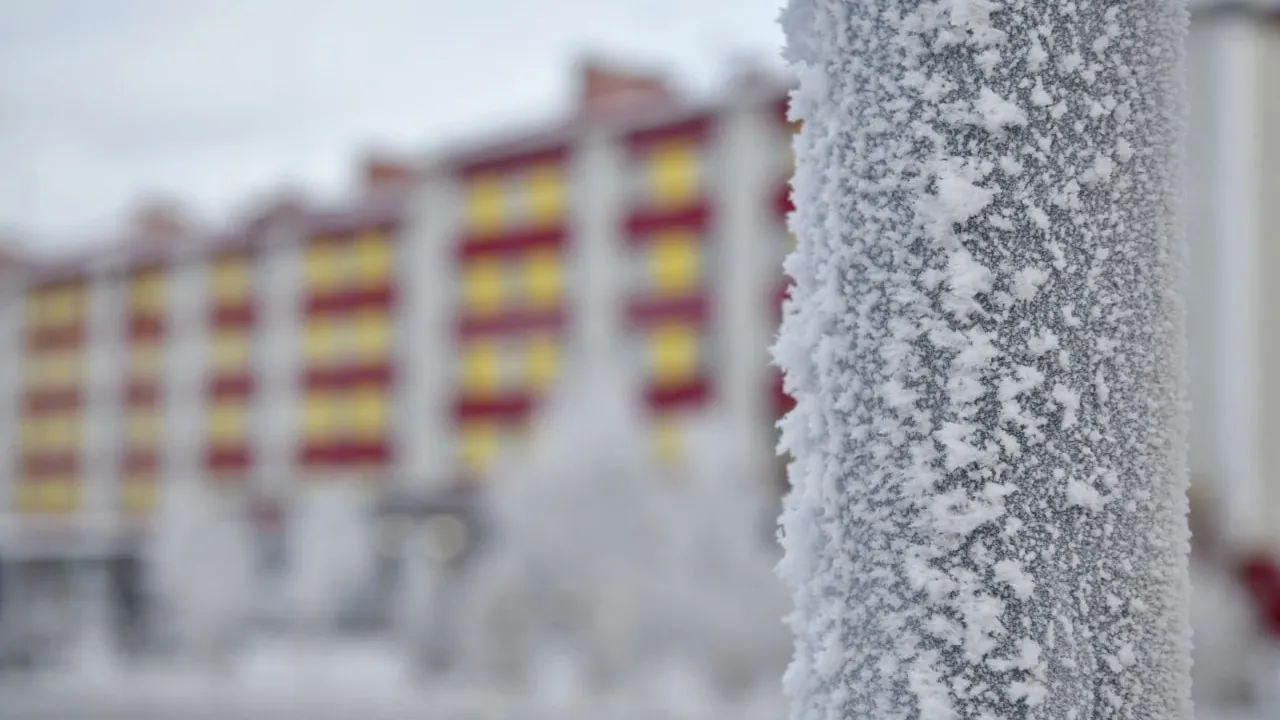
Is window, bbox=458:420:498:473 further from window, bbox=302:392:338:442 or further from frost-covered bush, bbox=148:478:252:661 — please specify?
frost-covered bush, bbox=148:478:252:661

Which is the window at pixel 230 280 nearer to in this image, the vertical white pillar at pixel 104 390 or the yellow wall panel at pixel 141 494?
the vertical white pillar at pixel 104 390

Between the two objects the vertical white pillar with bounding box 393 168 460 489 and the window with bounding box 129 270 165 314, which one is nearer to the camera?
the vertical white pillar with bounding box 393 168 460 489

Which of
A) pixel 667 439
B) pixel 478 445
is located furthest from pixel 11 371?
pixel 667 439

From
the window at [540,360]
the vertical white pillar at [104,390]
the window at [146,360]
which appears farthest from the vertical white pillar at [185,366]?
the window at [540,360]

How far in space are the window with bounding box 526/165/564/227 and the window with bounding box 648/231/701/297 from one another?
370 centimetres

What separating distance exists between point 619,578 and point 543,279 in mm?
19496

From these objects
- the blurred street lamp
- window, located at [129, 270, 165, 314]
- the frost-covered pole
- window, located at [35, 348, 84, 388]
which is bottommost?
the frost-covered pole

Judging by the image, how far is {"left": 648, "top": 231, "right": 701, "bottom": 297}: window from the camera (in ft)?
110

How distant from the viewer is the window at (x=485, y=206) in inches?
1523

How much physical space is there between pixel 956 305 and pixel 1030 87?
26cm

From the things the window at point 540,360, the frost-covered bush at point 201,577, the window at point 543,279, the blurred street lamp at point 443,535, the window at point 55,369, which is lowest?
the frost-covered bush at point 201,577

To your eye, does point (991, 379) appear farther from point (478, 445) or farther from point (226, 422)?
point (226, 422)

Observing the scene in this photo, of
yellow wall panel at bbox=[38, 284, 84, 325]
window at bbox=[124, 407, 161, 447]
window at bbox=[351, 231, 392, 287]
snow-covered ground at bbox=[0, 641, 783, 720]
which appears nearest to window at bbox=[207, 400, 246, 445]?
window at bbox=[124, 407, 161, 447]

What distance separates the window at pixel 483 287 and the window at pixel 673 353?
5854mm
